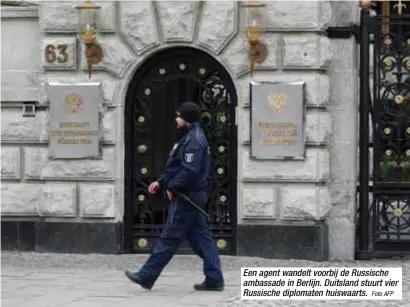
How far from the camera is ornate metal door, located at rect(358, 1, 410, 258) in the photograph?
1380cm

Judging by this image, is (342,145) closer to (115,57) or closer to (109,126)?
(109,126)

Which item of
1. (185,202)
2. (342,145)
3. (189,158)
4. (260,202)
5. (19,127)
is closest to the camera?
(189,158)

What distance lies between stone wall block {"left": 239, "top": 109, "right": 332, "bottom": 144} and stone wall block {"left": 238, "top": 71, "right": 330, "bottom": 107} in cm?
12

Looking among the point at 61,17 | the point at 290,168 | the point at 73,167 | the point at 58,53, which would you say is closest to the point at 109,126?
the point at 73,167

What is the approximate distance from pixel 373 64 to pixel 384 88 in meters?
0.33

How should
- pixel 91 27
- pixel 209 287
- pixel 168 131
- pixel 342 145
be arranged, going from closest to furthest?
pixel 209 287
pixel 342 145
pixel 91 27
pixel 168 131

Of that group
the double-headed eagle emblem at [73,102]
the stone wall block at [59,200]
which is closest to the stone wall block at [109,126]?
the double-headed eagle emblem at [73,102]

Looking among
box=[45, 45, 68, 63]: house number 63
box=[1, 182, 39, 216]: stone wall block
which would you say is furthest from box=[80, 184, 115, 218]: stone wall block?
box=[45, 45, 68, 63]: house number 63

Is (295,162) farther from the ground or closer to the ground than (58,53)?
closer to the ground

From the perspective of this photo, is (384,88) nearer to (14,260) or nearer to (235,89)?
(235,89)

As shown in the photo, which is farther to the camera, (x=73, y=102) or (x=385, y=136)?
(x=73, y=102)

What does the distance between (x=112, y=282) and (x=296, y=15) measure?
3994 mm
